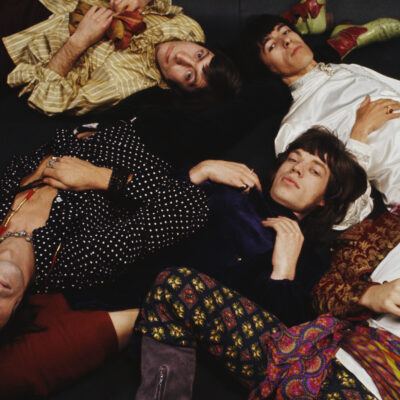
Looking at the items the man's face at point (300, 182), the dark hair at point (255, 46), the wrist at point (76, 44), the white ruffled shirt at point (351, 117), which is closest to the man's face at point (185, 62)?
the dark hair at point (255, 46)

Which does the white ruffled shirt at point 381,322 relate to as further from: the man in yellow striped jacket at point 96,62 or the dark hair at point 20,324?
the man in yellow striped jacket at point 96,62

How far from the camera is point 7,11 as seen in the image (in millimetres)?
1931

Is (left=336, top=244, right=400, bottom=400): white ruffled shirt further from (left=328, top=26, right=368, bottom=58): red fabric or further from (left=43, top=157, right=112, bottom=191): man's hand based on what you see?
(left=328, top=26, right=368, bottom=58): red fabric

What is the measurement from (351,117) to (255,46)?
0.65 meters

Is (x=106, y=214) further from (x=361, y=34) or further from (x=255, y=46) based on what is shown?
(x=361, y=34)

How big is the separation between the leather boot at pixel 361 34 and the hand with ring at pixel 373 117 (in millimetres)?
521

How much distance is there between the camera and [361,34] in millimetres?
2178

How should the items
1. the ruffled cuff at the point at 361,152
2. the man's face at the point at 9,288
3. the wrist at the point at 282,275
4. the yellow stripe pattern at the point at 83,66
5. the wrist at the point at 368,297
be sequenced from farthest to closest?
the yellow stripe pattern at the point at 83,66, the ruffled cuff at the point at 361,152, the wrist at the point at 282,275, the wrist at the point at 368,297, the man's face at the point at 9,288

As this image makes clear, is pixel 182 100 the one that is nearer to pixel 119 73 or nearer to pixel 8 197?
pixel 119 73

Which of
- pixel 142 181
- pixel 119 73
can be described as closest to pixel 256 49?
pixel 119 73

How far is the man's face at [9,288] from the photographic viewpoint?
1.08m

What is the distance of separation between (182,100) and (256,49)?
0.53 metres

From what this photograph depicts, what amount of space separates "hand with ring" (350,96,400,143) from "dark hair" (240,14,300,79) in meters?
0.55

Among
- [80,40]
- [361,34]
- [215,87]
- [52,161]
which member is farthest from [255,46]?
[52,161]
